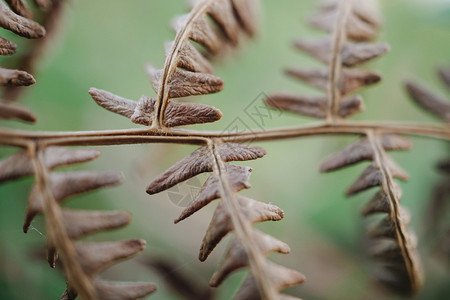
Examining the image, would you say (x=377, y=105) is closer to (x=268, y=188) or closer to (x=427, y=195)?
(x=427, y=195)

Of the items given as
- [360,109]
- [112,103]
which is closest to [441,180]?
[360,109]

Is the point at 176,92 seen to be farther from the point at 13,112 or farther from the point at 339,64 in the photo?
the point at 339,64

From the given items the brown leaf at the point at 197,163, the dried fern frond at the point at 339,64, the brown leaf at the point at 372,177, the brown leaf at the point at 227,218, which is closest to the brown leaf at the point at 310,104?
the dried fern frond at the point at 339,64

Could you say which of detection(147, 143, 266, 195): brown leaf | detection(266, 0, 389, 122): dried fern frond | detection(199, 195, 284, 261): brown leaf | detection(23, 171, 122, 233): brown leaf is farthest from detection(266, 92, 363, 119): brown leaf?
detection(23, 171, 122, 233): brown leaf

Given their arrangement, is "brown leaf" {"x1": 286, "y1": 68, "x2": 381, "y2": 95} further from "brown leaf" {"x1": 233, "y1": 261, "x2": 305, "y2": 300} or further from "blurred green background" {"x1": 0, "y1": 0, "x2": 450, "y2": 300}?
"brown leaf" {"x1": 233, "y1": 261, "x2": 305, "y2": 300}

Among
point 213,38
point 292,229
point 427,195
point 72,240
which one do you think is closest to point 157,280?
point 292,229

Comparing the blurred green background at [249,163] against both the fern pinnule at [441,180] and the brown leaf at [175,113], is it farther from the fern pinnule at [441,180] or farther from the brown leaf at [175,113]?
the brown leaf at [175,113]
